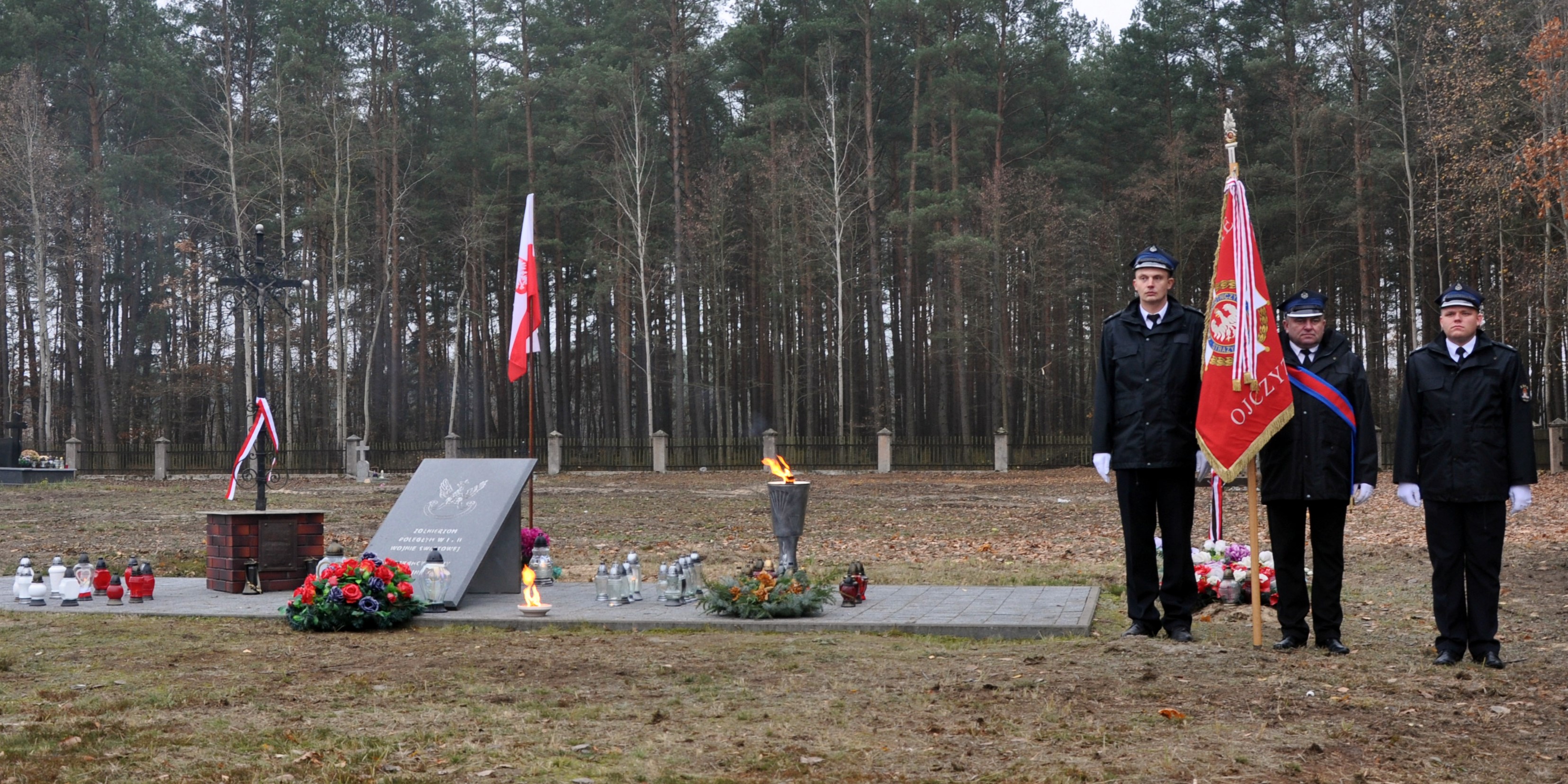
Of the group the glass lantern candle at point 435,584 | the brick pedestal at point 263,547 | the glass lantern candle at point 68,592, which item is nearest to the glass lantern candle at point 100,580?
the glass lantern candle at point 68,592

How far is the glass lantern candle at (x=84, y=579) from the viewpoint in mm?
9508

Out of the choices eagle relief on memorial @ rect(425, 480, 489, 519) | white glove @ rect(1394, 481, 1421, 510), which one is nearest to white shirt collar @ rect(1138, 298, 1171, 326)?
white glove @ rect(1394, 481, 1421, 510)

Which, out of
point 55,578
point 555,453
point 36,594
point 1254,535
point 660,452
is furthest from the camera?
point 555,453

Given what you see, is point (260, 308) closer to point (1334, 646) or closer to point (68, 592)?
point (68, 592)

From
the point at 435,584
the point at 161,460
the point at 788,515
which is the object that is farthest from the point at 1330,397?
the point at 161,460

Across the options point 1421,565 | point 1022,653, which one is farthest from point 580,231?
point 1022,653

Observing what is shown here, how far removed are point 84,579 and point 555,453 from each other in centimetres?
2891

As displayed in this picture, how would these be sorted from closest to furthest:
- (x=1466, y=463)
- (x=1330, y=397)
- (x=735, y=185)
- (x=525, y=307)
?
(x=1466, y=463) → (x=1330, y=397) → (x=525, y=307) → (x=735, y=185)

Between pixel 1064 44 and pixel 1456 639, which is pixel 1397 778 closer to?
pixel 1456 639

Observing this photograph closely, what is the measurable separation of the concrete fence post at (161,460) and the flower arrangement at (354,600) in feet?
113

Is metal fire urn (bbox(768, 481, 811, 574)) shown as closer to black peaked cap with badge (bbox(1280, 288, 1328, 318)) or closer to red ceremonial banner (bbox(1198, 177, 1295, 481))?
red ceremonial banner (bbox(1198, 177, 1295, 481))

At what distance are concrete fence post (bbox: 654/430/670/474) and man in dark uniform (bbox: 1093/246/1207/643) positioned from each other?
31.0 meters

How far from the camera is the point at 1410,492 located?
646 cm

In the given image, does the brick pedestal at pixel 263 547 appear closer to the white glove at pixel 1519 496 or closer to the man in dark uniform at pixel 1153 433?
the man in dark uniform at pixel 1153 433
